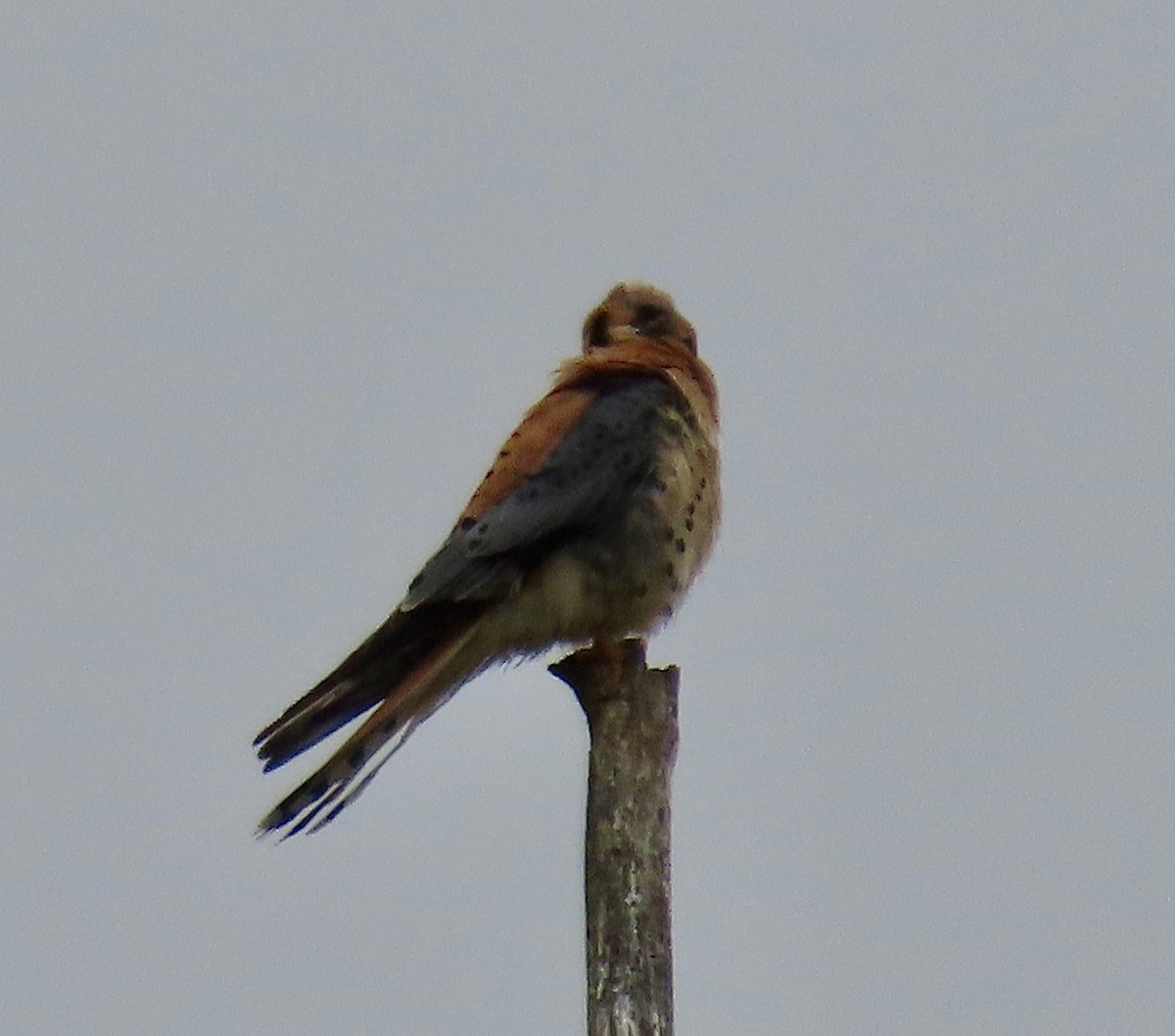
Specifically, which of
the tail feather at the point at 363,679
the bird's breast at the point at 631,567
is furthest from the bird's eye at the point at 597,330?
the tail feather at the point at 363,679

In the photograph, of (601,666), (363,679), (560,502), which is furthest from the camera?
(560,502)

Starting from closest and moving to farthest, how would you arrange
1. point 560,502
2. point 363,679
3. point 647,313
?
point 363,679
point 560,502
point 647,313

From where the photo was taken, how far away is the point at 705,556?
270 inches

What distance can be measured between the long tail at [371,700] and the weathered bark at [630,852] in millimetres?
654

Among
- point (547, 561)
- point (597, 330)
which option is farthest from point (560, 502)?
point (597, 330)

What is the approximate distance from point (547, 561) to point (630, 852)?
1635 mm

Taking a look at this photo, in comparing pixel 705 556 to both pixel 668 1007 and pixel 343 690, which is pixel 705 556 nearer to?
pixel 343 690

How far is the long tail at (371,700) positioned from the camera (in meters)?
5.73

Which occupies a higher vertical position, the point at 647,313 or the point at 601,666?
the point at 647,313

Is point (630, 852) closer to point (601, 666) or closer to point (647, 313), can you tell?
point (601, 666)

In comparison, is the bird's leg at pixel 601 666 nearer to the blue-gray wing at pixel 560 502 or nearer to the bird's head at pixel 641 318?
the blue-gray wing at pixel 560 502

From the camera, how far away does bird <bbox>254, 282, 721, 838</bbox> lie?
235 inches

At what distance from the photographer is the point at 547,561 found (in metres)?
6.42

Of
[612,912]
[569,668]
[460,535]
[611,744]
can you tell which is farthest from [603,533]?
[612,912]
